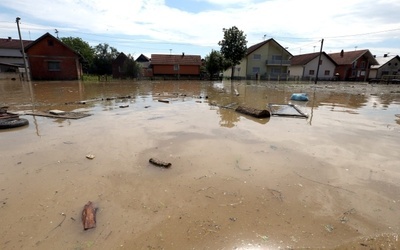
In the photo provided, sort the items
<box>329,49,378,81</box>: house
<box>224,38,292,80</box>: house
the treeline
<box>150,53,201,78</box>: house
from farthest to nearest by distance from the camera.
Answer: the treeline, <box>329,49,378,81</box>: house, <box>224,38,292,80</box>: house, <box>150,53,201,78</box>: house

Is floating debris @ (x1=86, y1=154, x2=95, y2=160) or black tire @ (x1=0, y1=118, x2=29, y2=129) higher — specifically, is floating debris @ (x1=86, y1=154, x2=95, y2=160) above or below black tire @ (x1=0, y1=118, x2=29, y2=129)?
below

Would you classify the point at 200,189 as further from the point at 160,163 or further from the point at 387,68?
the point at 387,68

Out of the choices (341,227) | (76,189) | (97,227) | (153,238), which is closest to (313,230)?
(341,227)

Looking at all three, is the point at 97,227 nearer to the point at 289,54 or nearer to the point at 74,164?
the point at 74,164

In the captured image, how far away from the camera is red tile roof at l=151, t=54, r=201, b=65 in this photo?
43.6 m

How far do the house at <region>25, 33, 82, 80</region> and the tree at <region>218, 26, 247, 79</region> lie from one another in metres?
22.9

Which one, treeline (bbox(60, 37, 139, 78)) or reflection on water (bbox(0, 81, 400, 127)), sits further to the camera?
treeline (bbox(60, 37, 139, 78))

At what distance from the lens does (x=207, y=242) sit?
2.48 meters

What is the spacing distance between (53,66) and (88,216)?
3338cm

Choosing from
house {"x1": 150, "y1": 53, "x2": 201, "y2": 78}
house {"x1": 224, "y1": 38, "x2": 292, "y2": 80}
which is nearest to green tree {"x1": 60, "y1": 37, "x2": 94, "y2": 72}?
house {"x1": 150, "y1": 53, "x2": 201, "y2": 78}

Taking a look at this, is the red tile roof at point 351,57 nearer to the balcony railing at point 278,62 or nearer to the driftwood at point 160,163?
the balcony railing at point 278,62

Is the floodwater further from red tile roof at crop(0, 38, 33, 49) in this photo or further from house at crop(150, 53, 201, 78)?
red tile roof at crop(0, 38, 33, 49)

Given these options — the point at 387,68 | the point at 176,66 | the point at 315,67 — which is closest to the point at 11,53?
the point at 176,66

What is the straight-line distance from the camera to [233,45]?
39281mm
